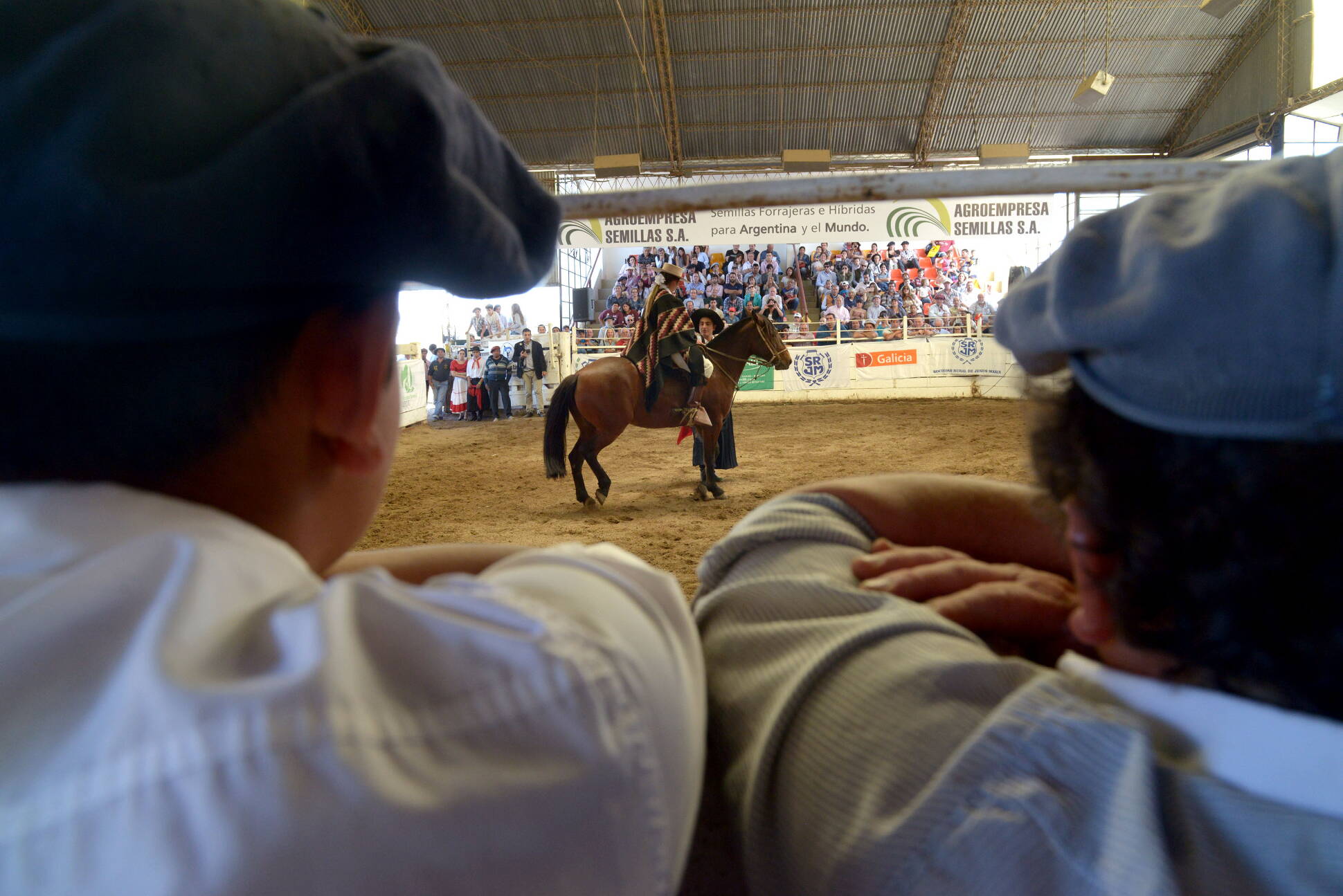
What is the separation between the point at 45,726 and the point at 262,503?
21cm

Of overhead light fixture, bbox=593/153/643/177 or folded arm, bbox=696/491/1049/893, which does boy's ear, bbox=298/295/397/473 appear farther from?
overhead light fixture, bbox=593/153/643/177

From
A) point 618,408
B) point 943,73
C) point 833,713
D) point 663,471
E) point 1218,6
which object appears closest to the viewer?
point 833,713

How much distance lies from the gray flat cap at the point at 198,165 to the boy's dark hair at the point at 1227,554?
17.2 inches

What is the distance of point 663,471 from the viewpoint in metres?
7.21

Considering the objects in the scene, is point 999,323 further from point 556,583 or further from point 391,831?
point 391,831

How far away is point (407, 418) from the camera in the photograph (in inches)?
490

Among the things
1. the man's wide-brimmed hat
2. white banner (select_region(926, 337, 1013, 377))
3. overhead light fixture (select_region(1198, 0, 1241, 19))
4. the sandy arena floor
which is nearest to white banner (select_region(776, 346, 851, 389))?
white banner (select_region(926, 337, 1013, 377))

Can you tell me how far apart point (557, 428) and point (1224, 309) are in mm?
5334

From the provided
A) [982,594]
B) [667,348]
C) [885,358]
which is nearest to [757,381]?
[885,358]

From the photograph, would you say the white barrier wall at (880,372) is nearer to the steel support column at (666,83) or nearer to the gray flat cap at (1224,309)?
the steel support column at (666,83)

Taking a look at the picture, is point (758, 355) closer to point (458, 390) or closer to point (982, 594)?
point (982, 594)

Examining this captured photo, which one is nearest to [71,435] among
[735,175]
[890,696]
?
[890,696]

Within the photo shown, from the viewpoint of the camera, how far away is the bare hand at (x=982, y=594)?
0.65 metres

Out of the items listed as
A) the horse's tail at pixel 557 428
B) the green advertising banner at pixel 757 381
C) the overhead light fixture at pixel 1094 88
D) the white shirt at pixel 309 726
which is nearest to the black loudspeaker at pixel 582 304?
the green advertising banner at pixel 757 381
